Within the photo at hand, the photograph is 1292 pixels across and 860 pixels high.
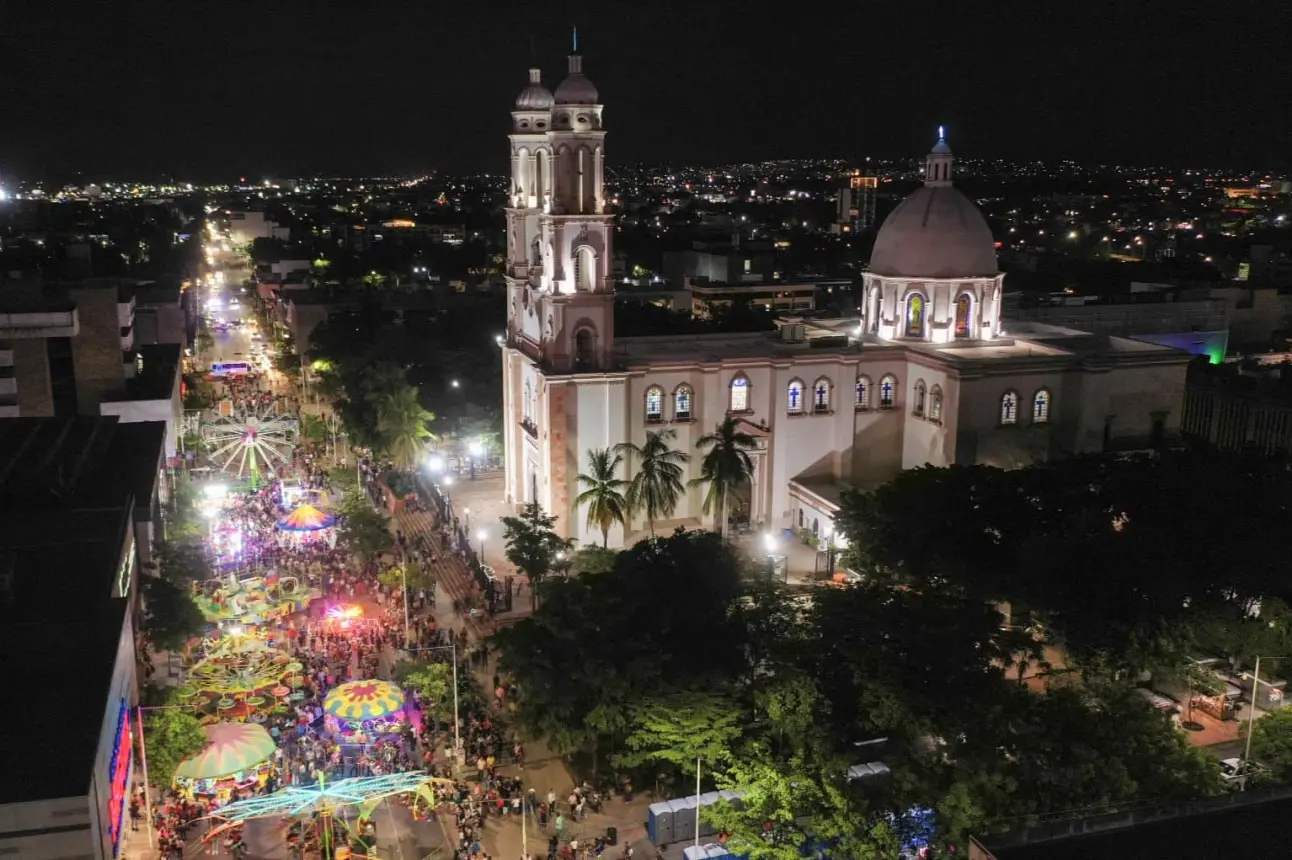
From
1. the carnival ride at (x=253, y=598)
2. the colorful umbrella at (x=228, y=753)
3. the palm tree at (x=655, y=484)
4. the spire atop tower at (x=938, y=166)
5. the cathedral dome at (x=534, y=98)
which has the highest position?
the cathedral dome at (x=534, y=98)

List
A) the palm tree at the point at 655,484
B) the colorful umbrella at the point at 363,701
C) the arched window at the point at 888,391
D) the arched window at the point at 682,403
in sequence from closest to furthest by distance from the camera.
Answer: the colorful umbrella at the point at 363,701
the palm tree at the point at 655,484
the arched window at the point at 682,403
the arched window at the point at 888,391

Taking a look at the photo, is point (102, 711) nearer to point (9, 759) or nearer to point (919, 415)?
point (9, 759)

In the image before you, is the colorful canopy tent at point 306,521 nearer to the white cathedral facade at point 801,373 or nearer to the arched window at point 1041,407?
the white cathedral facade at point 801,373

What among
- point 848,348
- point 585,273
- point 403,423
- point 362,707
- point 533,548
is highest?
point 585,273

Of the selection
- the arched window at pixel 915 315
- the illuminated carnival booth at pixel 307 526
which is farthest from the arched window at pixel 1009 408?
the illuminated carnival booth at pixel 307 526

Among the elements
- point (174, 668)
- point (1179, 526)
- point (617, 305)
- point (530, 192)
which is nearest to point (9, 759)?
point (174, 668)

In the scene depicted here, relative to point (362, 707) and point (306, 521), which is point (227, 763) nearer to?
point (362, 707)

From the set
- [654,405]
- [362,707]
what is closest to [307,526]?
[654,405]
